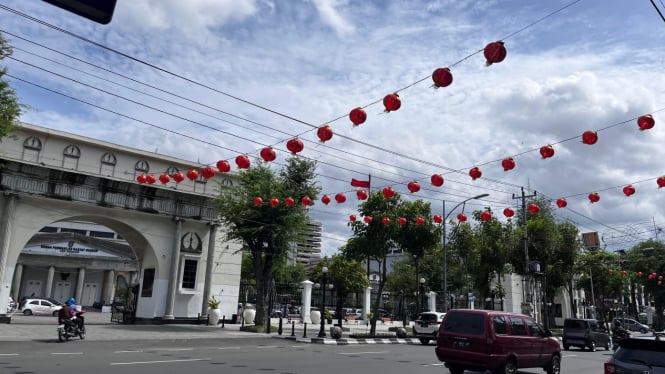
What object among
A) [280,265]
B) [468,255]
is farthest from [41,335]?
[468,255]

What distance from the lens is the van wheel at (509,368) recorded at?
11.8 m

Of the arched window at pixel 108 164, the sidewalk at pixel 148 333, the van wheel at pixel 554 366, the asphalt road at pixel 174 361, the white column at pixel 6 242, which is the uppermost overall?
the arched window at pixel 108 164

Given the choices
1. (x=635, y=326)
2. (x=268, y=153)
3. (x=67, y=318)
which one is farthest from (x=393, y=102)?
(x=635, y=326)

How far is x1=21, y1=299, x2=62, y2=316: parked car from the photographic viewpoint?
36.0 meters

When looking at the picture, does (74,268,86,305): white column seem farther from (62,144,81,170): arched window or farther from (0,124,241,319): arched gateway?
(62,144,81,170): arched window

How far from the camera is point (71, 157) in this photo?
27.3 metres

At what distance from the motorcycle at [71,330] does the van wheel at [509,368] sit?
1589 cm

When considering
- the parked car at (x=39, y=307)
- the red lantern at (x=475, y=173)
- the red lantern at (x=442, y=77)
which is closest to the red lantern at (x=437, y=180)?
the red lantern at (x=475, y=173)

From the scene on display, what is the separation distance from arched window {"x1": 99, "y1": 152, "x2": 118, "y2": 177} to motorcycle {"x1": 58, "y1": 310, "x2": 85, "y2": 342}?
10.7 metres

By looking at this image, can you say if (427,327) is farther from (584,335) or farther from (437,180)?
(437,180)

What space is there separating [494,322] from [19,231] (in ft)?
77.1

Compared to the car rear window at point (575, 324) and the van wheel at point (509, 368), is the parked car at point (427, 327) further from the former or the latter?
the van wheel at point (509, 368)

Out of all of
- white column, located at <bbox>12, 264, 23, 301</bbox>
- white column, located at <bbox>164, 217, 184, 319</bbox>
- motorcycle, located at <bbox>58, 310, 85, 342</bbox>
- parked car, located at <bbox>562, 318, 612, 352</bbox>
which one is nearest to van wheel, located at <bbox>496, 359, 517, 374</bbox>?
motorcycle, located at <bbox>58, 310, 85, 342</bbox>

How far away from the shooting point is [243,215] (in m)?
28.5
